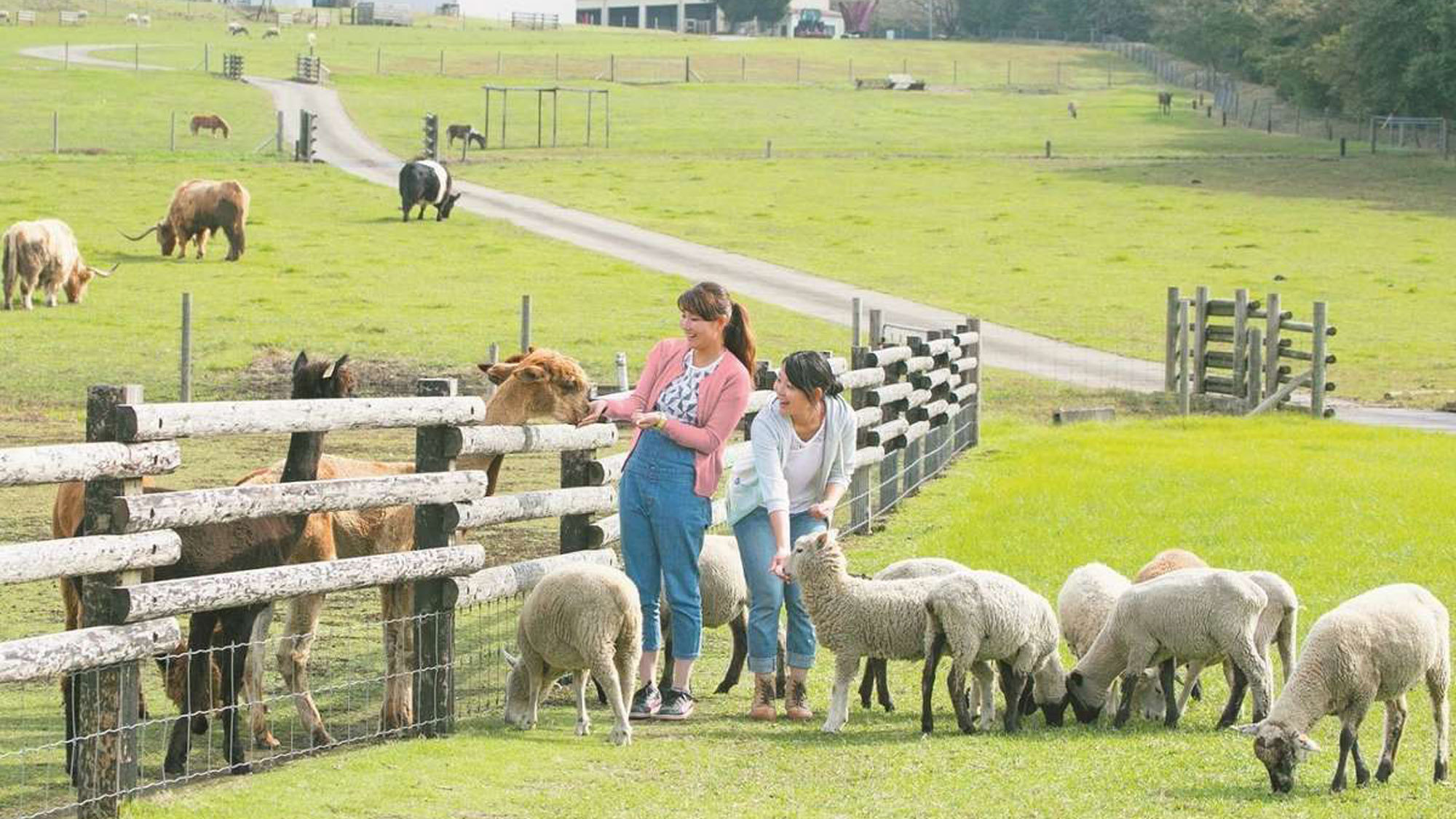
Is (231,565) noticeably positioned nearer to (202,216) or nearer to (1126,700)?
(1126,700)

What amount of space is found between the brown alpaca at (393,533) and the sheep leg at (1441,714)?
4.35 m

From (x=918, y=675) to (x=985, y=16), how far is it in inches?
5892

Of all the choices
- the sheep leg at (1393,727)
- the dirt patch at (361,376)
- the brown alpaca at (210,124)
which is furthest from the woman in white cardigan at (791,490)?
the brown alpaca at (210,124)

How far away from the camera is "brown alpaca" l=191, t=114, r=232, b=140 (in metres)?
67.2

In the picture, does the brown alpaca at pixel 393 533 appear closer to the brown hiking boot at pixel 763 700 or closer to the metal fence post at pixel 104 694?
the metal fence post at pixel 104 694

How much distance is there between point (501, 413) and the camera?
10.7 metres

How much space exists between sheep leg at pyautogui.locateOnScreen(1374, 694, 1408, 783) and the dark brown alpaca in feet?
16.3

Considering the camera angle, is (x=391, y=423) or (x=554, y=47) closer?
(x=391, y=423)

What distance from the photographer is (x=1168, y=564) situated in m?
11.5

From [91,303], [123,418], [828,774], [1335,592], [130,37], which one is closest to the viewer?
[123,418]

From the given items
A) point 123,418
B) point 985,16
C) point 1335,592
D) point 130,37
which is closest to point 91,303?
point 1335,592

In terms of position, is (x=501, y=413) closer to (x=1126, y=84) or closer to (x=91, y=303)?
(x=91, y=303)

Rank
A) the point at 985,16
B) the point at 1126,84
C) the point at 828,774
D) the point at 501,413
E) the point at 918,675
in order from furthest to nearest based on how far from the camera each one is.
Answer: the point at 985,16
the point at 1126,84
the point at 918,675
the point at 501,413
the point at 828,774

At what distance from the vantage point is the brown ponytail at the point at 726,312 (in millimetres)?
9930
